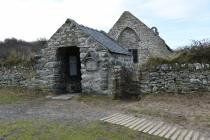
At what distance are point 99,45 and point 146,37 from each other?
41.8 ft

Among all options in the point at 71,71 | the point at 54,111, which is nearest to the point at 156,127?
the point at 54,111

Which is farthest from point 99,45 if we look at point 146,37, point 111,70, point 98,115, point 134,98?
point 146,37

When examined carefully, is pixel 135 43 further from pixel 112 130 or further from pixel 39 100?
pixel 112 130

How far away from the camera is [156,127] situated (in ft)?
26.3

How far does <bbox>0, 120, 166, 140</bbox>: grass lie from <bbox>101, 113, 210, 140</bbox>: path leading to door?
0.34 m

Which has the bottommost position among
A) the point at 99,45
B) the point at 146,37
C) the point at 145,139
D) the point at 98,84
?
the point at 145,139

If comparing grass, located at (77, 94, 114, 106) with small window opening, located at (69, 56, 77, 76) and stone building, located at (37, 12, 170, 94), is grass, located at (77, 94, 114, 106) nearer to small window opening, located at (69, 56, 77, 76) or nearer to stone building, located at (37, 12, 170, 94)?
stone building, located at (37, 12, 170, 94)

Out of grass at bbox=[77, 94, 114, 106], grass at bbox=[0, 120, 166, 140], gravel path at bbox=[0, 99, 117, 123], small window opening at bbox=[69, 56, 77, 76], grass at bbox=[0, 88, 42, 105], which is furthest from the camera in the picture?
small window opening at bbox=[69, 56, 77, 76]

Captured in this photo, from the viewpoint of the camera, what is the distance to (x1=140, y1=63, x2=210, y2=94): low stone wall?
39.8 ft

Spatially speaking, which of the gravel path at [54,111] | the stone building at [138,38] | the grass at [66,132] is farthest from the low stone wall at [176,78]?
the stone building at [138,38]

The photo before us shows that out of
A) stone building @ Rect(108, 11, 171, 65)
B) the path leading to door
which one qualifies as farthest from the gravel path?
stone building @ Rect(108, 11, 171, 65)

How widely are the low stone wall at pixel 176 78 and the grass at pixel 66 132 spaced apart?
5.09m

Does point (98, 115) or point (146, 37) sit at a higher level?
point (146, 37)

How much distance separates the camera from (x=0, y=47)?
1286 inches
